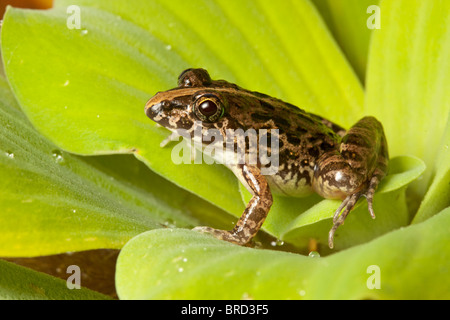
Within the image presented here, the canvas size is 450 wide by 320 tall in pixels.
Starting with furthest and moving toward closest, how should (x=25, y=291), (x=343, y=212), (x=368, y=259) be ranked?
(x=343, y=212)
(x=25, y=291)
(x=368, y=259)

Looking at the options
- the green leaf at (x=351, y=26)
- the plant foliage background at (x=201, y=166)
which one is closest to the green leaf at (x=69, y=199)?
the plant foliage background at (x=201, y=166)

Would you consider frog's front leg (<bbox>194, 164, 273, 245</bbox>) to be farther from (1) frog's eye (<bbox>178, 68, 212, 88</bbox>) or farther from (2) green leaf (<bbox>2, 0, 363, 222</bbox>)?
(1) frog's eye (<bbox>178, 68, 212, 88</bbox>)

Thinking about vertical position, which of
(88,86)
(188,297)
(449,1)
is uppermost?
(449,1)

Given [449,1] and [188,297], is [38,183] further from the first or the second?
[449,1]

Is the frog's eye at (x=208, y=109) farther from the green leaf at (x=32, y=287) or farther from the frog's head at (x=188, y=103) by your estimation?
the green leaf at (x=32, y=287)

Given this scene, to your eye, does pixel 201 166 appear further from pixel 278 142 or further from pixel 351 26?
pixel 351 26

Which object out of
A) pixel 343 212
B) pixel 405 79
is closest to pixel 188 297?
pixel 343 212

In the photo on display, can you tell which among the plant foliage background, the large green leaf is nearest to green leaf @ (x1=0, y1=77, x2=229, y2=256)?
the plant foliage background
